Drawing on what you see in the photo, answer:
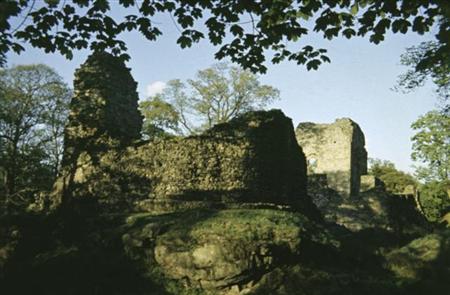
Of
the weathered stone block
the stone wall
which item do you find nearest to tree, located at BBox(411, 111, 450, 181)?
the weathered stone block

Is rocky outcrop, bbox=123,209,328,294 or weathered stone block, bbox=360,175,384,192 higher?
weathered stone block, bbox=360,175,384,192

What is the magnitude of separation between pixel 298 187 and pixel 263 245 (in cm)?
827

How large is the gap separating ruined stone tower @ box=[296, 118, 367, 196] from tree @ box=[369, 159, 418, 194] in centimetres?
1691

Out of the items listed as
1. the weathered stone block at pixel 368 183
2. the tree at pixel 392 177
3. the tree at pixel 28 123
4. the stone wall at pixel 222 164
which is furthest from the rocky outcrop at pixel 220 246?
the tree at pixel 392 177

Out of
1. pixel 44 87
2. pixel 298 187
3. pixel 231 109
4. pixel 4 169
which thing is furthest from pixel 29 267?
pixel 231 109

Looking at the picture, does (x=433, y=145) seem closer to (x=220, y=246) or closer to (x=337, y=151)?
(x=337, y=151)

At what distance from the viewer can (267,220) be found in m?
10.9

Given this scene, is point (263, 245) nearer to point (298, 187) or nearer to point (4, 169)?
point (298, 187)

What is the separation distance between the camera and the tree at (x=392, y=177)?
4991 centimetres

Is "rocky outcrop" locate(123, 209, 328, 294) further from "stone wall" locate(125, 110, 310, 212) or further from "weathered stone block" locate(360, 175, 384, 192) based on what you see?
"weathered stone block" locate(360, 175, 384, 192)

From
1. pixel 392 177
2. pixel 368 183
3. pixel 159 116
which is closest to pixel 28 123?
pixel 159 116

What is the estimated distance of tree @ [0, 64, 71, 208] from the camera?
2652 cm

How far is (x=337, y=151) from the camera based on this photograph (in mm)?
32844

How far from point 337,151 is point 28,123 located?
2057 centimetres
